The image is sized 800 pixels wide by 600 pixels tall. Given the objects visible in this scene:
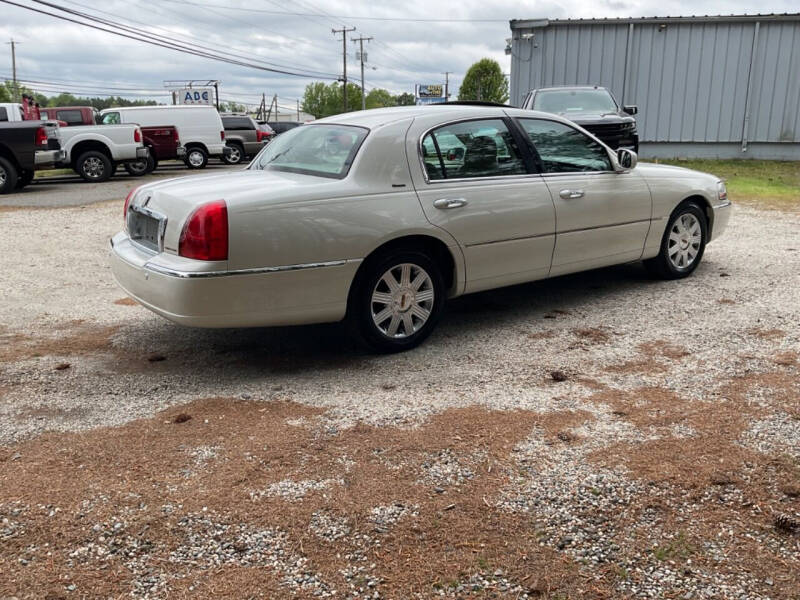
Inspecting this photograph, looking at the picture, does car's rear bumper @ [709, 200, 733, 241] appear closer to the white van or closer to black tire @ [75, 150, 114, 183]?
black tire @ [75, 150, 114, 183]

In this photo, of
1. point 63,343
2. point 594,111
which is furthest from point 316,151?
point 594,111

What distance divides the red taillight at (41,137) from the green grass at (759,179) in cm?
1297

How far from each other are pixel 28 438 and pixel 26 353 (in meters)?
1.49

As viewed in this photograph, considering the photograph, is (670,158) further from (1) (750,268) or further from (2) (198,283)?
(2) (198,283)

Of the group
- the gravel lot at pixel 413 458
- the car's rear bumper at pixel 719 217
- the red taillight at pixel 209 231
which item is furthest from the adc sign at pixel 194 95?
the red taillight at pixel 209 231

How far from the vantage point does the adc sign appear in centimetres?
4431

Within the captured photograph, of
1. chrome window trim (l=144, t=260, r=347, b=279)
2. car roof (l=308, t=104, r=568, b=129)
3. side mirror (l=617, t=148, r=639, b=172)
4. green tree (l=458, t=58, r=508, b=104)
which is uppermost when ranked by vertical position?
green tree (l=458, t=58, r=508, b=104)

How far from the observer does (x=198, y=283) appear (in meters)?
4.01

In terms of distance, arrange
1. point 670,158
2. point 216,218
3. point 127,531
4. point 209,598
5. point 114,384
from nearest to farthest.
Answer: point 209,598
point 127,531
point 216,218
point 114,384
point 670,158

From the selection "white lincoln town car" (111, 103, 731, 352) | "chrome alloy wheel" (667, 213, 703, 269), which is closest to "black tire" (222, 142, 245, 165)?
"white lincoln town car" (111, 103, 731, 352)

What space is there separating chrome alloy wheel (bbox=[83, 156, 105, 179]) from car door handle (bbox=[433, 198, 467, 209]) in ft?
51.1

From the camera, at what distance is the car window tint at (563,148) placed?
5438mm

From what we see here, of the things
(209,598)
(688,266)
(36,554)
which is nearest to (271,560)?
(209,598)

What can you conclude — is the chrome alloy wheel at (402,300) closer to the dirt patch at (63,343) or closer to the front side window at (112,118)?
the dirt patch at (63,343)
